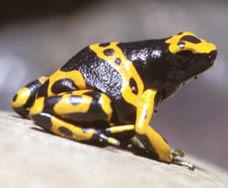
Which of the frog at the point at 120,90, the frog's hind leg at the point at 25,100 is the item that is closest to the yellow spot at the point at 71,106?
the frog at the point at 120,90

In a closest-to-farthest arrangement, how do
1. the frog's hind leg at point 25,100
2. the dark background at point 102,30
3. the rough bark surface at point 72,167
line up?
the rough bark surface at point 72,167 < the frog's hind leg at point 25,100 < the dark background at point 102,30

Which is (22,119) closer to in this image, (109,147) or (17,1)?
(109,147)

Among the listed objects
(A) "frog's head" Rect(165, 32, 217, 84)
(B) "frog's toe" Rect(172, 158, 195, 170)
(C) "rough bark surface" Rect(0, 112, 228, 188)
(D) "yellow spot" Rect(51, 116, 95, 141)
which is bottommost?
(B) "frog's toe" Rect(172, 158, 195, 170)

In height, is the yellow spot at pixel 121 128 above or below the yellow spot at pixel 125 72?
below

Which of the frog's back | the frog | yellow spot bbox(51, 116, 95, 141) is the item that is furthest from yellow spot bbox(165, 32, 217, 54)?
yellow spot bbox(51, 116, 95, 141)

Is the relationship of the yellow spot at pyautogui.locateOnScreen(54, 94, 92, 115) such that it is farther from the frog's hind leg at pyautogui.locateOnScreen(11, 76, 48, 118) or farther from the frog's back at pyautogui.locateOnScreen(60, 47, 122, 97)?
the frog's hind leg at pyautogui.locateOnScreen(11, 76, 48, 118)

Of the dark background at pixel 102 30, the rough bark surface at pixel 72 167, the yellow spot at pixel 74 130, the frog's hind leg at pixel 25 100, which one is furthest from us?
the dark background at pixel 102 30

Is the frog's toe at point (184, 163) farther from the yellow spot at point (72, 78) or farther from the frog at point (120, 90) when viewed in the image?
the yellow spot at point (72, 78)

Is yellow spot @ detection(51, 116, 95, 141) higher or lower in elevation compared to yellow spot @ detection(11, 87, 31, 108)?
lower
